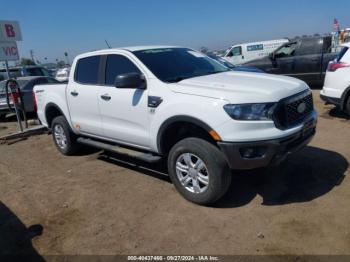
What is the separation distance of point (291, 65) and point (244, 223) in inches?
361

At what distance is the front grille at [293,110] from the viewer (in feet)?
11.3

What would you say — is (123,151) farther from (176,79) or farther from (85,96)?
(176,79)

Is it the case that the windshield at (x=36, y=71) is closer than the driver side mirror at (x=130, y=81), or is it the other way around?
the driver side mirror at (x=130, y=81)

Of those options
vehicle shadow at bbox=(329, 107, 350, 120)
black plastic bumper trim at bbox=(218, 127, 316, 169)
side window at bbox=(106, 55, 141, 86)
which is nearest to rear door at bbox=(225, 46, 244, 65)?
vehicle shadow at bbox=(329, 107, 350, 120)

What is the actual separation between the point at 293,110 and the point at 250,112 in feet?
2.08

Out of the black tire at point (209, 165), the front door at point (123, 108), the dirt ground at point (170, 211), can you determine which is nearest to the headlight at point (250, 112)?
the black tire at point (209, 165)

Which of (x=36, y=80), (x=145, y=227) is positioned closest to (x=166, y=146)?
(x=145, y=227)

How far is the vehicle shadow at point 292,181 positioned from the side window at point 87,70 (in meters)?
2.67

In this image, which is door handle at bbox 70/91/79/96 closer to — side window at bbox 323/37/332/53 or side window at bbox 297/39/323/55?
side window at bbox 297/39/323/55

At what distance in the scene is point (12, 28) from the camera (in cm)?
895

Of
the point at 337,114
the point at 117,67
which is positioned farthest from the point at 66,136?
the point at 337,114

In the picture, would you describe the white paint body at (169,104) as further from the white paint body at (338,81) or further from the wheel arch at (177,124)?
the white paint body at (338,81)

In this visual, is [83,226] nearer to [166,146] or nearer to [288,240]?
[166,146]

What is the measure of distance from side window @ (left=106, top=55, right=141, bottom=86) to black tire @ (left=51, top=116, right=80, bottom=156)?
67.3 inches
